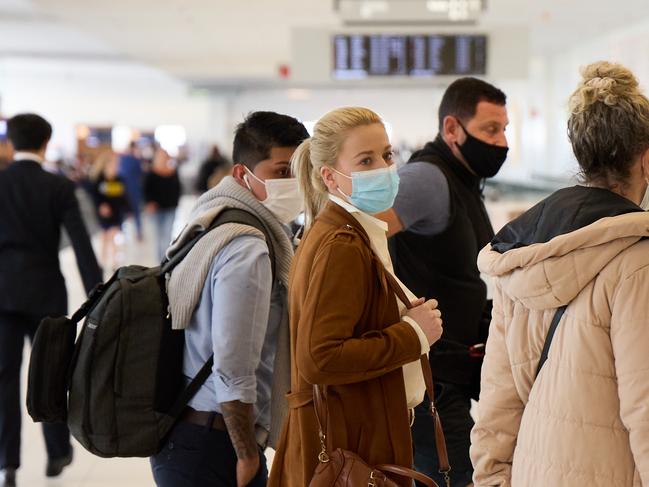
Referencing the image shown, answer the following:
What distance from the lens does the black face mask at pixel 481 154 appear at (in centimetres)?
A: 291

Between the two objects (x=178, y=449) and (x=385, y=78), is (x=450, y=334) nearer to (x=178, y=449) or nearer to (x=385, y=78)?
(x=178, y=449)

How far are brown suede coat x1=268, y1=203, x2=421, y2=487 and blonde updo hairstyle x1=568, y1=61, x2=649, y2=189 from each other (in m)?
0.52

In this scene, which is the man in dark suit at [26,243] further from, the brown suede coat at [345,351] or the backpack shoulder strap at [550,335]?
the backpack shoulder strap at [550,335]

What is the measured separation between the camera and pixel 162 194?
37.0 ft

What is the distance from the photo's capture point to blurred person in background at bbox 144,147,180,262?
1124 centimetres

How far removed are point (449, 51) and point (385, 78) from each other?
0.69 meters

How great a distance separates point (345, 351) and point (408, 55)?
24.1 feet

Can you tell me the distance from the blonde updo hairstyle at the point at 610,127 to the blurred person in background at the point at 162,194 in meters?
9.84

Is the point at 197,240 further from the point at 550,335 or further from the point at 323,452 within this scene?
the point at 550,335

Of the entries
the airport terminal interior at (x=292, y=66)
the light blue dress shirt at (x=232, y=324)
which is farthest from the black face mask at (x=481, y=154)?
the light blue dress shirt at (x=232, y=324)

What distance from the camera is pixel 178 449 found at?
2.28 metres

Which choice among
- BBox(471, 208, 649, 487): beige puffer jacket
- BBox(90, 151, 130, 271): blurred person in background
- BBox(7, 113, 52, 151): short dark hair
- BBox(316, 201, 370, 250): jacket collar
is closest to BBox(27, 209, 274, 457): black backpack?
BBox(316, 201, 370, 250): jacket collar

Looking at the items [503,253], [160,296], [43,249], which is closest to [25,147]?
[43,249]

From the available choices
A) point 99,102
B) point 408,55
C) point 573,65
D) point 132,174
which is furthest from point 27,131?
point 99,102
